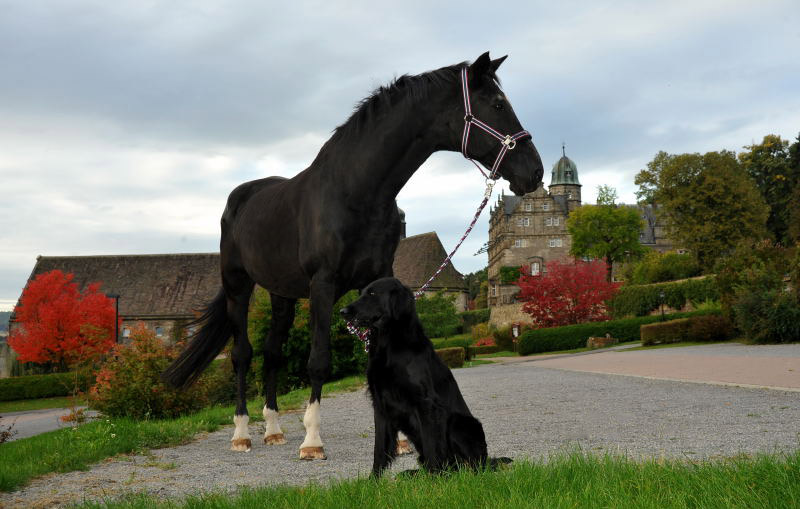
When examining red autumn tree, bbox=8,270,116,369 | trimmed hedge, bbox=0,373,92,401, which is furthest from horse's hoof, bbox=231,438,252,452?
red autumn tree, bbox=8,270,116,369

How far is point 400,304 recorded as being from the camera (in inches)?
160

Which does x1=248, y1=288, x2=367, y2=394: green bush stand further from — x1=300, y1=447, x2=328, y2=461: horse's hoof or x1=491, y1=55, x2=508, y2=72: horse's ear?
x1=491, y1=55, x2=508, y2=72: horse's ear

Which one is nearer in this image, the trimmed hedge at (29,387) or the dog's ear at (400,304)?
the dog's ear at (400,304)

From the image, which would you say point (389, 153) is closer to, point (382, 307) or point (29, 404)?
point (382, 307)

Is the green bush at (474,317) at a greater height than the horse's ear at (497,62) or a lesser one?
lesser

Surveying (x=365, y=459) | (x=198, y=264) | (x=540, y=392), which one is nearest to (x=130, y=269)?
(x=198, y=264)

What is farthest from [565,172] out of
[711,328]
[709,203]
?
[711,328]

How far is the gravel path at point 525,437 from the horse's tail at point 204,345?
29.4 inches

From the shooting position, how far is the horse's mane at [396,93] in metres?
4.96

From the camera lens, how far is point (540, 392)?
1199 centimetres

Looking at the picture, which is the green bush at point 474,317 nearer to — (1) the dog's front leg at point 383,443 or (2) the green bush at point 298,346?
(2) the green bush at point 298,346

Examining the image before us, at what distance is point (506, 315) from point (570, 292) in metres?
24.9

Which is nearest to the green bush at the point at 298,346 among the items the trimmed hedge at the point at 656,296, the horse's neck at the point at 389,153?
the horse's neck at the point at 389,153

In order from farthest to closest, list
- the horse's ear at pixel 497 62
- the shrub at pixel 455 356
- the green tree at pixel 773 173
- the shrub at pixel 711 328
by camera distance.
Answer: the green tree at pixel 773 173 < the shrub at pixel 711 328 < the shrub at pixel 455 356 < the horse's ear at pixel 497 62
